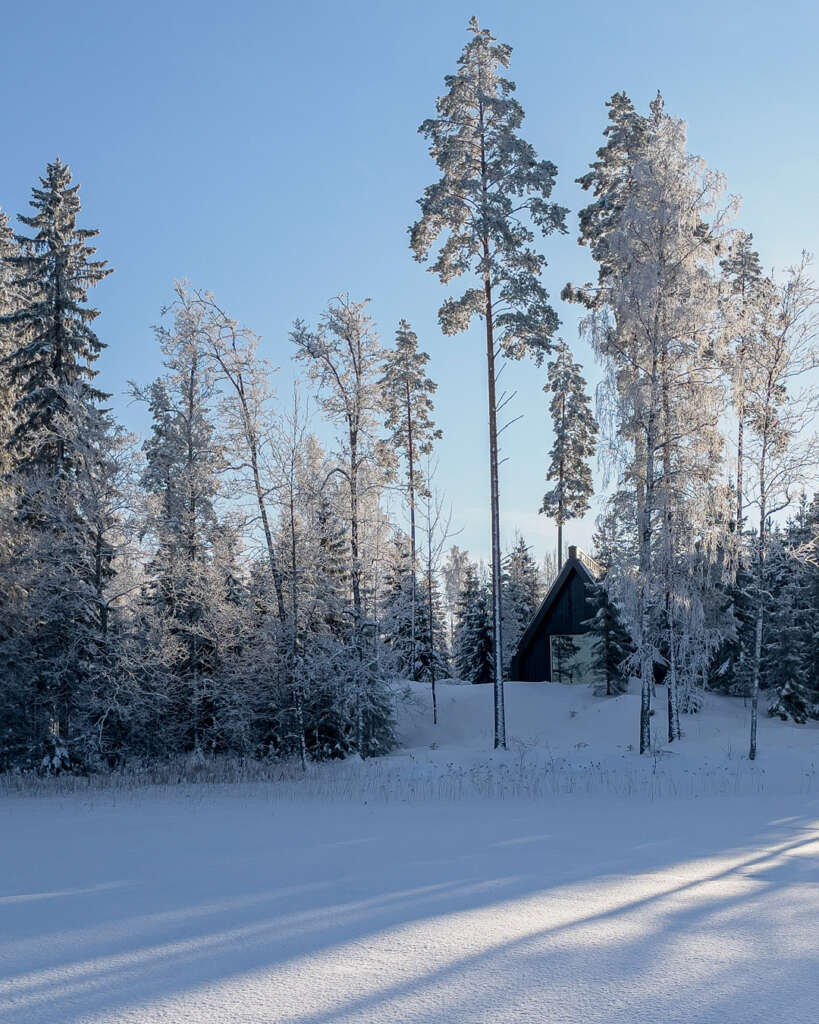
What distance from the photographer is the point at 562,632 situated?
33156 mm

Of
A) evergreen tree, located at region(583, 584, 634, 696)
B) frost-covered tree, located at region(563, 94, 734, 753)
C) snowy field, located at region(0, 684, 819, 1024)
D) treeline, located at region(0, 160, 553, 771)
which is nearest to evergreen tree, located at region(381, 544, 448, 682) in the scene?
treeline, located at region(0, 160, 553, 771)

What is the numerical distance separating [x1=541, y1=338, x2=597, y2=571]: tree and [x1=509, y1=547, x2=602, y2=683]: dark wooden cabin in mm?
11647

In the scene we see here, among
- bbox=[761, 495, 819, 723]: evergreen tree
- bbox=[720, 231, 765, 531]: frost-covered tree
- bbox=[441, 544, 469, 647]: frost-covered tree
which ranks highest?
bbox=[720, 231, 765, 531]: frost-covered tree

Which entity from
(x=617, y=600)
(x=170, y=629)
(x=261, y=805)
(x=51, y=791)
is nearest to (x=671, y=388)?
(x=617, y=600)

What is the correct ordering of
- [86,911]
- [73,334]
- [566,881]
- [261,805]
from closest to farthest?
[86,911] < [566,881] < [261,805] < [73,334]

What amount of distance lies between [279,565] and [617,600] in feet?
29.1

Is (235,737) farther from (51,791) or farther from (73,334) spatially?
(73,334)

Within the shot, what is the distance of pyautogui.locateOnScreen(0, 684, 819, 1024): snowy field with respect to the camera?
416 centimetres

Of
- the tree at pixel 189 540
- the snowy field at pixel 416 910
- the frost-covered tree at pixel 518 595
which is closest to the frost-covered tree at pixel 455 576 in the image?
the frost-covered tree at pixel 518 595

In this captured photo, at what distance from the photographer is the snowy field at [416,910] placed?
416 cm

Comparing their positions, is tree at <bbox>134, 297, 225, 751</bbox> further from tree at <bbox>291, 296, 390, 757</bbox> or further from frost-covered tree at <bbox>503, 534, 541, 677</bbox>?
frost-covered tree at <bbox>503, 534, 541, 677</bbox>

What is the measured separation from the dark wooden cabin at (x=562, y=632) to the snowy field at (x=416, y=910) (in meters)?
18.8

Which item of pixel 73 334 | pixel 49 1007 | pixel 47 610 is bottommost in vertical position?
pixel 49 1007

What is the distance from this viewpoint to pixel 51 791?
645 inches
